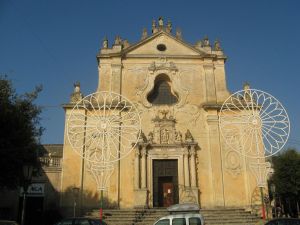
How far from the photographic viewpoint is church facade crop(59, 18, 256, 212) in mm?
22438

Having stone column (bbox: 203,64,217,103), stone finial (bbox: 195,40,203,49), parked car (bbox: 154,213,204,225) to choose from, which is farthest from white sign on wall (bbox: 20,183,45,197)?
stone finial (bbox: 195,40,203,49)

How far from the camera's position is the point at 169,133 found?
23828 millimetres

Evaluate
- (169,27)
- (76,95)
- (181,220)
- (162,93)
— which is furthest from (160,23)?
(181,220)

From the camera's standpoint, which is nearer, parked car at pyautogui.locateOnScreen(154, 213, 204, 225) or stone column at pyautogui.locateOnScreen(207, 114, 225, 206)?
parked car at pyautogui.locateOnScreen(154, 213, 204, 225)

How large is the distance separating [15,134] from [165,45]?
15016mm

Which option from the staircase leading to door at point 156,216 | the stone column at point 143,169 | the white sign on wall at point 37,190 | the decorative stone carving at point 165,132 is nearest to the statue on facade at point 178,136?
the decorative stone carving at point 165,132

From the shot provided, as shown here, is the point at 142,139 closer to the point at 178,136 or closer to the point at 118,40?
the point at 178,136

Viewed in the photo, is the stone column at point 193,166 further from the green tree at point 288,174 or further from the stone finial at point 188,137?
the green tree at point 288,174

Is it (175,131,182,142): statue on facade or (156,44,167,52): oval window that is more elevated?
(156,44,167,52): oval window

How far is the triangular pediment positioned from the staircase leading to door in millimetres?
12108

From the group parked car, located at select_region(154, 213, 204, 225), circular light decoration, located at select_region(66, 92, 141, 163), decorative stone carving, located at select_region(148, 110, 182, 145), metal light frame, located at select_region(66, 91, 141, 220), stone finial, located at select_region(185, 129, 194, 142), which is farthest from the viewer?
decorative stone carving, located at select_region(148, 110, 182, 145)

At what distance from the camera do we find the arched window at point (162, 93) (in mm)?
25375

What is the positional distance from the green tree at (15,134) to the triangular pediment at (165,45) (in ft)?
35.8

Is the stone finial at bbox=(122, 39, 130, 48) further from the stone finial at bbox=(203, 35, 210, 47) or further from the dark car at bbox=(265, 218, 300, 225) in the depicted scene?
the dark car at bbox=(265, 218, 300, 225)
